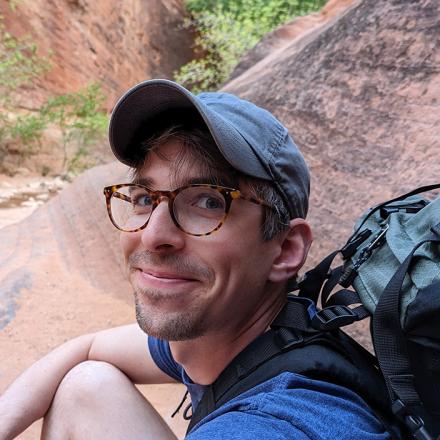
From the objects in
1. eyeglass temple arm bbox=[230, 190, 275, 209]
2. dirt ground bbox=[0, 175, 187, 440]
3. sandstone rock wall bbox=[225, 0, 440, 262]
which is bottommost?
dirt ground bbox=[0, 175, 187, 440]

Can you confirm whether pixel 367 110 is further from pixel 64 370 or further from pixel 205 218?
pixel 64 370

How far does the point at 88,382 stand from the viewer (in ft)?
5.27

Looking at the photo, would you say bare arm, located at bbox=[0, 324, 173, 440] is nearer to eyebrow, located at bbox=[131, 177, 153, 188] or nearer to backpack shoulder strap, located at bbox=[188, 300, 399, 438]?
backpack shoulder strap, located at bbox=[188, 300, 399, 438]

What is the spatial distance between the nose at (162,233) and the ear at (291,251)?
0.27 meters

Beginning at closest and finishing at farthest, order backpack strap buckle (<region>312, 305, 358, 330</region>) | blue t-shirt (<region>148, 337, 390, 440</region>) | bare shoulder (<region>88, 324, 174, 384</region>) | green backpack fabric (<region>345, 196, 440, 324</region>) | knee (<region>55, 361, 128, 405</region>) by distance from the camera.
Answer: blue t-shirt (<region>148, 337, 390, 440</region>) → green backpack fabric (<region>345, 196, 440, 324</region>) → backpack strap buckle (<region>312, 305, 358, 330</region>) → knee (<region>55, 361, 128, 405</region>) → bare shoulder (<region>88, 324, 174, 384</region>)

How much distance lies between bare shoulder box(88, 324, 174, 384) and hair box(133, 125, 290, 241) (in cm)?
72

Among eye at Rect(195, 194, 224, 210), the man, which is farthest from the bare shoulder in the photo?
eye at Rect(195, 194, 224, 210)

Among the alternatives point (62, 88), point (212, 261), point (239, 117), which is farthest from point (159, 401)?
point (62, 88)

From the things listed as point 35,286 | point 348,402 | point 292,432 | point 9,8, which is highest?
point 9,8

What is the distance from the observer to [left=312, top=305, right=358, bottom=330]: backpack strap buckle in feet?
3.45

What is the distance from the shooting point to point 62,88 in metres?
11.1

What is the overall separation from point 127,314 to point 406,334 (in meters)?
2.53

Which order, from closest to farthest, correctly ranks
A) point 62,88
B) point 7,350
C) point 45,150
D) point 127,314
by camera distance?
point 7,350 < point 127,314 < point 45,150 < point 62,88

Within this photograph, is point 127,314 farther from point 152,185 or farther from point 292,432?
point 292,432
